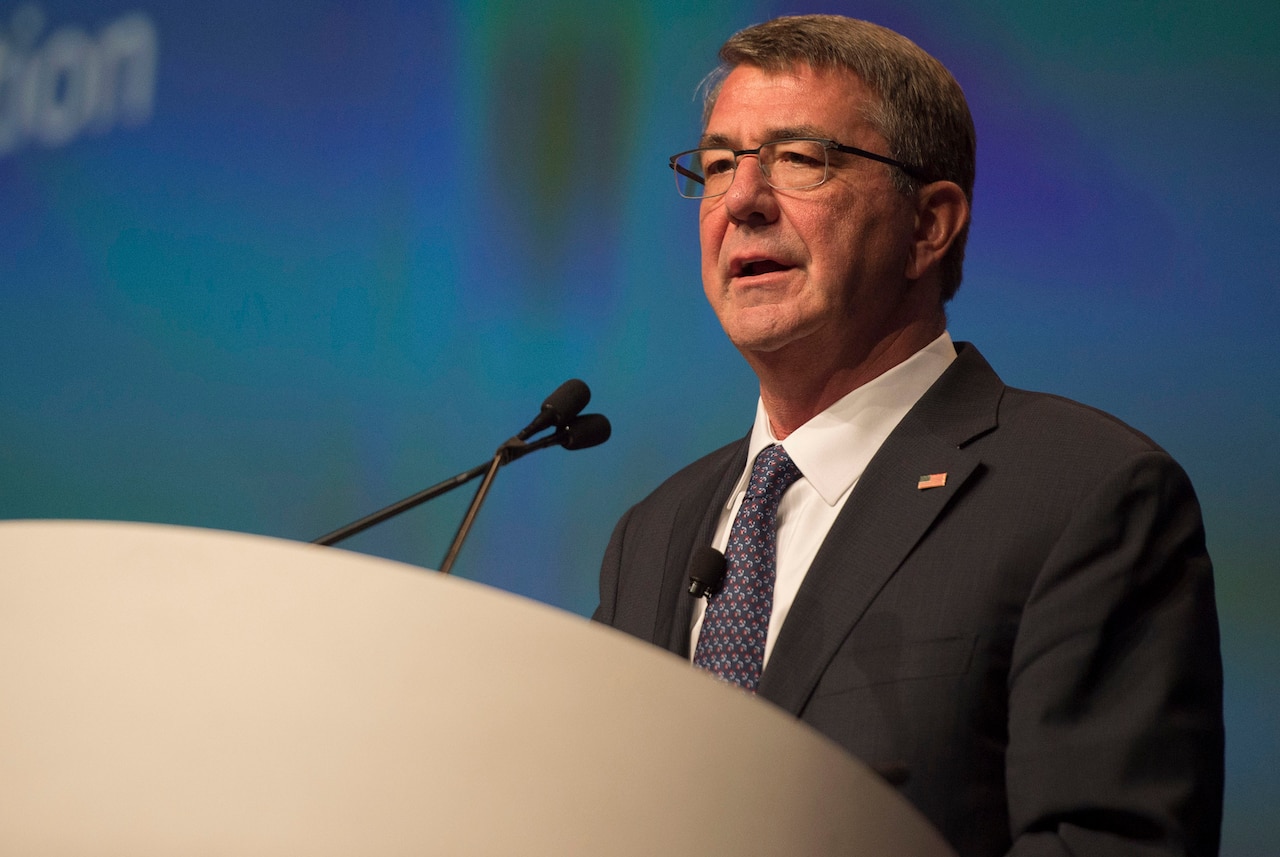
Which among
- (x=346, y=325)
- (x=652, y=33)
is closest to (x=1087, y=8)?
(x=652, y=33)

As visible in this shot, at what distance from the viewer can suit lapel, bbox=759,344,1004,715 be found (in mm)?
1640

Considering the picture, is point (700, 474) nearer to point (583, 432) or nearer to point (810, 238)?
point (583, 432)

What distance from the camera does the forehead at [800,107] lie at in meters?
1.99

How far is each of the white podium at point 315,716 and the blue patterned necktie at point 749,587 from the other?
1.01 m

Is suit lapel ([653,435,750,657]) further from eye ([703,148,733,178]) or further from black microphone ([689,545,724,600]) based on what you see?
eye ([703,148,733,178])

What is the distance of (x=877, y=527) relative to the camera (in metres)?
1.72

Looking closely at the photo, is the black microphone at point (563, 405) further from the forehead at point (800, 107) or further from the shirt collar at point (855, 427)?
the forehead at point (800, 107)

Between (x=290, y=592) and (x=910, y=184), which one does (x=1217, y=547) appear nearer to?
(x=910, y=184)

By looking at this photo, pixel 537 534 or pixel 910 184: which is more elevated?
pixel 910 184

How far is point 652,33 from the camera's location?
9.12ft

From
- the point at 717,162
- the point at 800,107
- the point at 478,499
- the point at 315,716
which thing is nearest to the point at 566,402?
the point at 478,499

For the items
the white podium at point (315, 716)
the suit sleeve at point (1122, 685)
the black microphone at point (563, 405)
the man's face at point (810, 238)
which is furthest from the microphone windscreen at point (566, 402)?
the white podium at point (315, 716)

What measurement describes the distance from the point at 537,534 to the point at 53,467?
122 centimetres

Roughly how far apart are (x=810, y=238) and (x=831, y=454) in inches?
13.2
